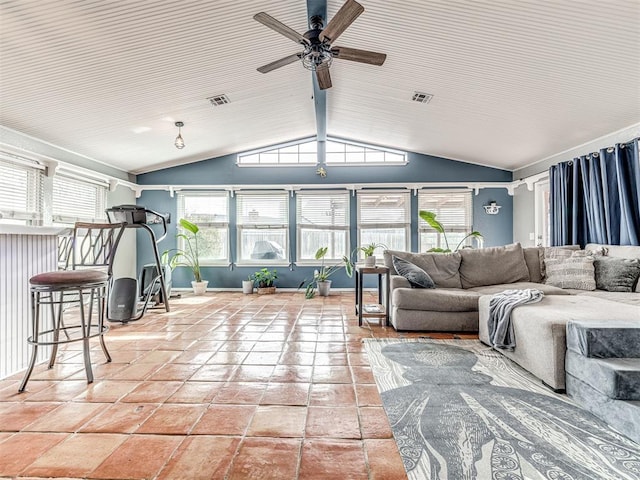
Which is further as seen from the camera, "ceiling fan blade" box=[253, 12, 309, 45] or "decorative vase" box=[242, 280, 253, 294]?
"decorative vase" box=[242, 280, 253, 294]

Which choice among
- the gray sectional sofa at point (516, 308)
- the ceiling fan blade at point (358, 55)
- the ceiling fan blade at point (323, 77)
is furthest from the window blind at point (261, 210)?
the ceiling fan blade at point (358, 55)

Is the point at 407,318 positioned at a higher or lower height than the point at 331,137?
lower

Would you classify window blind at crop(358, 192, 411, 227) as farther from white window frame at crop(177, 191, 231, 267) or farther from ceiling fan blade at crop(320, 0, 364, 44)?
ceiling fan blade at crop(320, 0, 364, 44)

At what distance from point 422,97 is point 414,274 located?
7.68 feet

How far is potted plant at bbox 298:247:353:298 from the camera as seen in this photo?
5922mm

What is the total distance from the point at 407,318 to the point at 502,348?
3.19ft

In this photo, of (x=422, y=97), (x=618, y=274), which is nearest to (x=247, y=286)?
(x=422, y=97)

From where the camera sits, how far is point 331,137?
662 centimetres

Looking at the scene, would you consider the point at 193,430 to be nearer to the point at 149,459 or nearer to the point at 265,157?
the point at 149,459

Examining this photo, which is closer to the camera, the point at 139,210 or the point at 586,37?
the point at 586,37

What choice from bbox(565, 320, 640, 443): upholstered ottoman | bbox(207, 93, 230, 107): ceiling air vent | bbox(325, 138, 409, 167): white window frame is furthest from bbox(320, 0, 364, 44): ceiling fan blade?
bbox(325, 138, 409, 167): white window frame

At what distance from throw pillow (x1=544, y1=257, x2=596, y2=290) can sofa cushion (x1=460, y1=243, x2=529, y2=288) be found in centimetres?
29

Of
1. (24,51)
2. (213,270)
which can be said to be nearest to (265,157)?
(213,270)

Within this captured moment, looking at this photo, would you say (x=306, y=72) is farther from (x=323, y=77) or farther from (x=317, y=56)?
(x=317, y=56)
